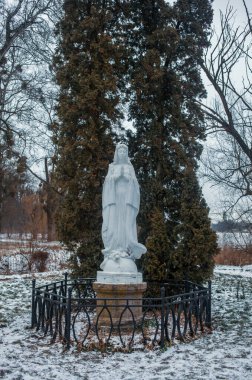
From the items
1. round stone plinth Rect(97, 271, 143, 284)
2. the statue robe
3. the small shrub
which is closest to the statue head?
the statue robe

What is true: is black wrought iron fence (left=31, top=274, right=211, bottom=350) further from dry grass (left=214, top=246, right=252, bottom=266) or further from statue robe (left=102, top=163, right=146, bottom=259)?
dry grass (left=214, top=246, right=252, bottom=266)

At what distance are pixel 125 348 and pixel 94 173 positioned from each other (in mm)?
5174

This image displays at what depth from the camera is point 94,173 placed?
1162 centimetres

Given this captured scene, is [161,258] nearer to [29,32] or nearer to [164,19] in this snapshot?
[164,19]

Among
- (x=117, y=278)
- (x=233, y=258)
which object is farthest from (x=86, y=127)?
(x=233, y=258)

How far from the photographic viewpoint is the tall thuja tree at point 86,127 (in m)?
11.5

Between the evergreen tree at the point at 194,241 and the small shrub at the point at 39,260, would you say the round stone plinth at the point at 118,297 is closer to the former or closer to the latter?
the evergreen tree at the point at 194,241

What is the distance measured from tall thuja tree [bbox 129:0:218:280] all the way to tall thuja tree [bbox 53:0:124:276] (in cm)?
84

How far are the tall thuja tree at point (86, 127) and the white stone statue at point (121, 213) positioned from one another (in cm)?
241

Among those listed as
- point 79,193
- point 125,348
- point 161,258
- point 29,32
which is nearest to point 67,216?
point 79,193

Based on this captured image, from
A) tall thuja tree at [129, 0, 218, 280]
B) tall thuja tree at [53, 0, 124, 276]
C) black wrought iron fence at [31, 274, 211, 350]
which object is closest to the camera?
black wrought iron fence at [31, 274, 211, 350]

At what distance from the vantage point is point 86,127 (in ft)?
38.6

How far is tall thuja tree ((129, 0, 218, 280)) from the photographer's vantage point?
38.5 feet

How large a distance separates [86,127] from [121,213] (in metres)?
3.46
